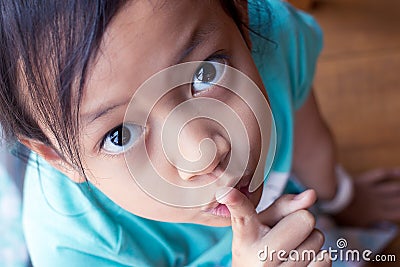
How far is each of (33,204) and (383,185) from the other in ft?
1.77

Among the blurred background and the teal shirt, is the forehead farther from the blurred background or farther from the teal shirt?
the blurred background

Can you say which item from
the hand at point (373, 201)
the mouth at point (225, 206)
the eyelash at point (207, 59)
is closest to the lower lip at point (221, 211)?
the mouth at point (225, 206)

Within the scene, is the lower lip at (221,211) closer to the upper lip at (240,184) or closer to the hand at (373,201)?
the upper lip at (240,184)

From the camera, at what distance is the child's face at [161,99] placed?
0.44 m

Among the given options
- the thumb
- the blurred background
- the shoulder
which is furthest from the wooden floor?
the thumb

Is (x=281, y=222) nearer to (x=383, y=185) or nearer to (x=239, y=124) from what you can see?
(x=239, y=124)

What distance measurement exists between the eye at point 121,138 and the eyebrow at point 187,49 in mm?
25

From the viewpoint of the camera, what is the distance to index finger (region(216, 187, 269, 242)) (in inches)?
19.9

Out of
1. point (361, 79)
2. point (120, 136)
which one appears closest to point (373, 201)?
point (361, 79)

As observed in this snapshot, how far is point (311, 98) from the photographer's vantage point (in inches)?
32.3

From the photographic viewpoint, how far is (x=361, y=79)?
103 cm

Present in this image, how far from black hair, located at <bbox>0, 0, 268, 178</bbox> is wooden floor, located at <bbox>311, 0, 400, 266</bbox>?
610 mm

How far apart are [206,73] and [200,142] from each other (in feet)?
0.21

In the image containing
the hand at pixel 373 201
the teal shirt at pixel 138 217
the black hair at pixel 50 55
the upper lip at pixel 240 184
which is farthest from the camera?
the hand at pixel 373 201
